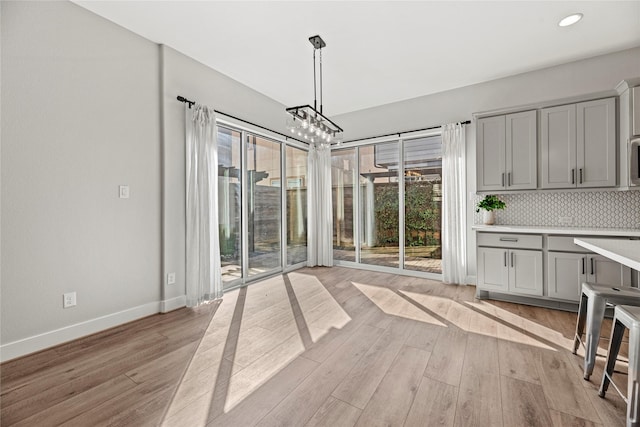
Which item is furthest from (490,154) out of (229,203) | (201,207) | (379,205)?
(201,207)

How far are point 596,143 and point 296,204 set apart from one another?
13.8 feet

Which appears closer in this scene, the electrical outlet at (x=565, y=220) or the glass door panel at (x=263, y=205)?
the electrical outlet at (x=565, y=220)

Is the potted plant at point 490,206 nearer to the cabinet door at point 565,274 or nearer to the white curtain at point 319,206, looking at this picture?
the cabinet door at point 565,274

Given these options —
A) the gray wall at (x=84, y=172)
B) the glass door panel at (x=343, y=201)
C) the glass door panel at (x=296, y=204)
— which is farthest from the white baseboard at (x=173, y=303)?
the glass door panel at (x=343, y=201)

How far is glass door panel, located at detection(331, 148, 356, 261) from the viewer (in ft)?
17.9

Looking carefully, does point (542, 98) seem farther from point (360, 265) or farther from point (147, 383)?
point (147, 383)

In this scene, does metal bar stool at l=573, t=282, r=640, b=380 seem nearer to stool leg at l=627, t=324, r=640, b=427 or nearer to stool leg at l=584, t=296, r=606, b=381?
stool leg at l=584, t=296, r=606, b=381

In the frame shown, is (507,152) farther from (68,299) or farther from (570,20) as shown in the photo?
(68,299)

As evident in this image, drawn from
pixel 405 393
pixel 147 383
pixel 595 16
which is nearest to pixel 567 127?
pixel 595 16

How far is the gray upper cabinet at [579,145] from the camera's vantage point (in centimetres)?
313

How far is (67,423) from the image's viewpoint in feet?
5.09

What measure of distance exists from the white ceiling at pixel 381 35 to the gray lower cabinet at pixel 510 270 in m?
2.34

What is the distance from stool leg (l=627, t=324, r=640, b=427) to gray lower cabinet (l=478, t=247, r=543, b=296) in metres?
2.06

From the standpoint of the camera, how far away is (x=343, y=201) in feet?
18.3
